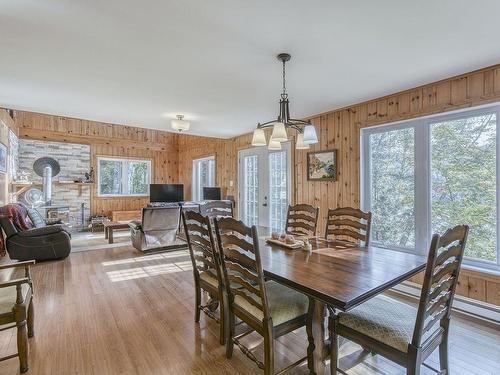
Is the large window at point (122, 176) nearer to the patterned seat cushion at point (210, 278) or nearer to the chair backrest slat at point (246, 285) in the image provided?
the patterned seat cushion at point (210, 278)

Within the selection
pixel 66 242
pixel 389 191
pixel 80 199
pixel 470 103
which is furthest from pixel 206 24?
pixel 80 199

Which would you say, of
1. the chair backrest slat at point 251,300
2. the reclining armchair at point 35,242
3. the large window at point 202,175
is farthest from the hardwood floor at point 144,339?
the large window at point 202,175

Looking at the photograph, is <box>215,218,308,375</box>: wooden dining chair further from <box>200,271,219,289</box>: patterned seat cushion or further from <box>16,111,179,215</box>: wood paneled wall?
<box>16,111,179,215</box>: wood paneled wall

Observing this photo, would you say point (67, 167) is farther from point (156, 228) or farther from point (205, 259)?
point (205, 259)

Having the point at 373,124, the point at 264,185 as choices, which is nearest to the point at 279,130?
the point at 373,124

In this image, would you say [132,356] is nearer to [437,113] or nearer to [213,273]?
[213,273]

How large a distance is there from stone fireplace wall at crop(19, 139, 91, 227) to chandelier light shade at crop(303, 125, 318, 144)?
24.3 ft

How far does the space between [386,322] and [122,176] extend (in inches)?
327

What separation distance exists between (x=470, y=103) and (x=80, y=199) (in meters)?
8.56

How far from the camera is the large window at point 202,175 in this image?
753 centimetres

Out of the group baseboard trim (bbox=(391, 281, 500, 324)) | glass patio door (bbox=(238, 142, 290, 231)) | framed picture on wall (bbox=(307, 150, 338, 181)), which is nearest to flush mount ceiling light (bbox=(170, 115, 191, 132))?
glass patio door (bbox=(238, 142, 290, 231))

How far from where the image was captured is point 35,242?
4.17 m

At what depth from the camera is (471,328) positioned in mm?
2406

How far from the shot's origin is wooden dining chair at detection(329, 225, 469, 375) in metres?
1.29
